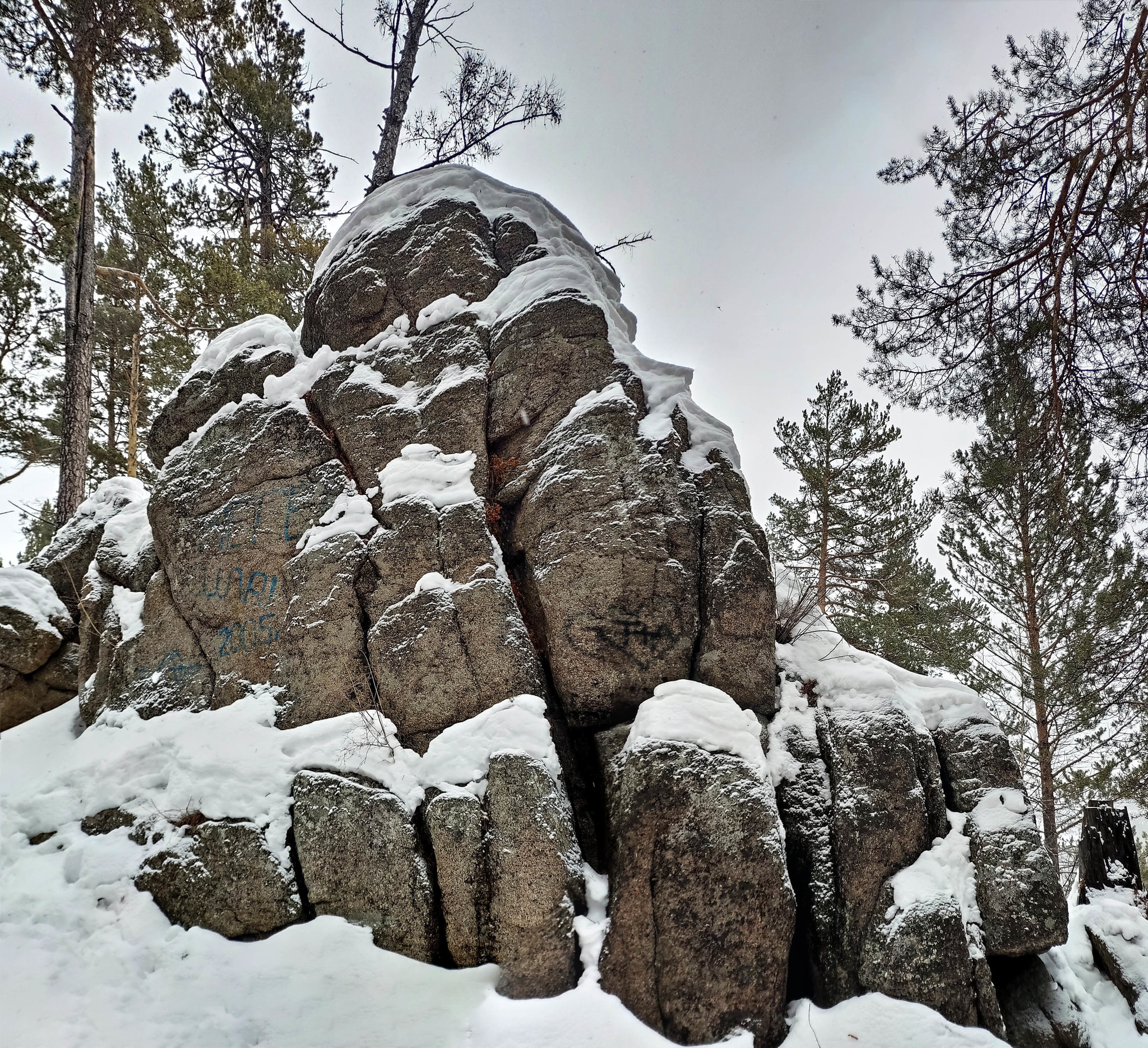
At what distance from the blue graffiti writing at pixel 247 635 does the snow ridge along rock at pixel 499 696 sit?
0.03 m

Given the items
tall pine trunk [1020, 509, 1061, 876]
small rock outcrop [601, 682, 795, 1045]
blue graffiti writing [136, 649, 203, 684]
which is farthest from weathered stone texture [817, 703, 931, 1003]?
tall pine trunk [1020, 509, 1061, 876]

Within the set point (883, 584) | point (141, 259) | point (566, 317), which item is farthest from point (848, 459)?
point (141, 259)

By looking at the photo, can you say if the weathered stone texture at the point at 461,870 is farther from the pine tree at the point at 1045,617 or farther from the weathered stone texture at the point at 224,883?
the pine tree at the point at 1045,617

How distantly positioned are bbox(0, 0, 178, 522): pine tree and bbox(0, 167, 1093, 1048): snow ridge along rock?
3203 millimetres

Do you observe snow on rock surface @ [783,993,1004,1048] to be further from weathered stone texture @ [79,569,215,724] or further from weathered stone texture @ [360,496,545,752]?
weathered stone texture @ [79,569,215,724]

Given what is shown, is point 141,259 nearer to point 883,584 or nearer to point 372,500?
point 372,500

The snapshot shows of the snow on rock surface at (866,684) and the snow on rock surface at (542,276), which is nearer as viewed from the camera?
the snow on rock surface at (866,684)

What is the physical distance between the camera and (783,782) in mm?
5840

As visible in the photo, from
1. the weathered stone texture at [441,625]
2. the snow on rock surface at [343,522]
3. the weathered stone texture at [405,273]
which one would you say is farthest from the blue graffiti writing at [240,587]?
the weathered stone texture at [405,273]

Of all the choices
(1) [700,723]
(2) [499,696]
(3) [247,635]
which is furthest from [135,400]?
(1) [700,723]

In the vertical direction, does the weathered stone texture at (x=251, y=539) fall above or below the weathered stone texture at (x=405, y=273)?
below

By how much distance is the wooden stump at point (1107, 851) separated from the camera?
253 inches

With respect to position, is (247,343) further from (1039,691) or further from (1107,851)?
(1039,691)

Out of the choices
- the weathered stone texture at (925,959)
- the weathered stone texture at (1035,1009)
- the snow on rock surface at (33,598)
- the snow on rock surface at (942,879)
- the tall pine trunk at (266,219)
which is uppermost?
the tall pine trunk at (266,219)
